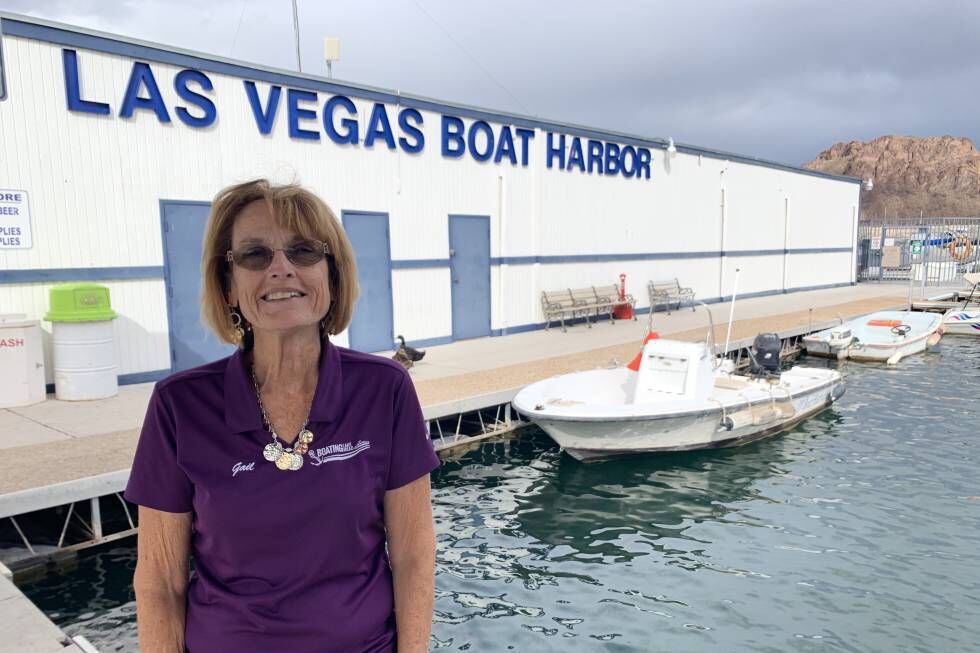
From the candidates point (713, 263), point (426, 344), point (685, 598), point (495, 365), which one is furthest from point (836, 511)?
point (713, 263)

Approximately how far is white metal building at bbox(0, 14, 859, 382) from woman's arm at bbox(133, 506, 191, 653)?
0.98 meters

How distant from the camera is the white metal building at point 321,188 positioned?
841 centimetres

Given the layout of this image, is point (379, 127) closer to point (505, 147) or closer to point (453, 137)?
point (453, 137)

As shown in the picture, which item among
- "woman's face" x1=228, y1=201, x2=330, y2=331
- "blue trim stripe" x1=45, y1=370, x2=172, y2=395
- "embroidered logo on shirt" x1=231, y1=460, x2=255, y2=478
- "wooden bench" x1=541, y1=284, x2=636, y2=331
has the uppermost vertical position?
"woman's face" x1=228, y1=201, x2=330, y2=331

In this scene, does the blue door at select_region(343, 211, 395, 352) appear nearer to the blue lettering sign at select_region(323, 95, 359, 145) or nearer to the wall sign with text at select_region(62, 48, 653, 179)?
the blue lettering sign at select_region(323, 95, 359, 145)

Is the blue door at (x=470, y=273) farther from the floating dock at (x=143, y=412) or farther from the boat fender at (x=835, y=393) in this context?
the boat fender at (x=835, y=393)

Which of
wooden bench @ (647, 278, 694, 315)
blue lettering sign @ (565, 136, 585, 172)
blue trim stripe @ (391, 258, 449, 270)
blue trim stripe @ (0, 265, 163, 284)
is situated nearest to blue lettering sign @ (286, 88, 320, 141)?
blue trim stripe @ (391, 258, 449, 270)

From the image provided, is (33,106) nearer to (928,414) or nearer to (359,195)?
(359,195)

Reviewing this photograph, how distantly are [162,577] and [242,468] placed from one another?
0.36 metres

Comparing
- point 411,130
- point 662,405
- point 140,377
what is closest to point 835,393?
point 662,405

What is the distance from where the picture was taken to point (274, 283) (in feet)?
5.88

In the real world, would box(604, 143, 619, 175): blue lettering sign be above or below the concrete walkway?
above

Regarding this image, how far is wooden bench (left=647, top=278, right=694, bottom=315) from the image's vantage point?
18125 mm

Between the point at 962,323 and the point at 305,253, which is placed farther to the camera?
the point at 962,323
